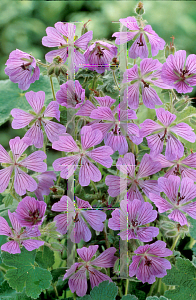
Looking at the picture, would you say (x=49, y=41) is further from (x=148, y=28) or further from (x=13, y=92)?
(x=13, y=92)

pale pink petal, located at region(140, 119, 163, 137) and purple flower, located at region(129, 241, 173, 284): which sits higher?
pale pink petal, located at region(140, 119, 163, 137)

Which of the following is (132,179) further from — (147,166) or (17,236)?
(17,236)

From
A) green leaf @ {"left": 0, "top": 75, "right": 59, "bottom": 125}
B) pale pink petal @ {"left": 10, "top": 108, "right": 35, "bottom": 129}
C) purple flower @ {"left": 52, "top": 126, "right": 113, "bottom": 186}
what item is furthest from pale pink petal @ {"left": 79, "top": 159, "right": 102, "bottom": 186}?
green leaf @ {"left": 0, "top": 75, "right": 59, "bottom": 125}

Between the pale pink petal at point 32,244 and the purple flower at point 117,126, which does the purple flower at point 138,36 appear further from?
the pale pink petal at point 32,244

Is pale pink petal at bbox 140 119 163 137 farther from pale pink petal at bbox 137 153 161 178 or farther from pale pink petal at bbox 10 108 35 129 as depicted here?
pale pink petal at bbox 10 108 35 129

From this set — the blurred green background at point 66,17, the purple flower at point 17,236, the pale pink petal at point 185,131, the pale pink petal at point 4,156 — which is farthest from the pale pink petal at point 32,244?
the blurred green background at point 66,17

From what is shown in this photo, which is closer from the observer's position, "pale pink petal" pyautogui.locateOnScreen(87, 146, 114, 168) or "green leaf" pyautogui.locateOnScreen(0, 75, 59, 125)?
"pale pink petal" pyautogui.locateOnScreen(87, 146, 114, 168)

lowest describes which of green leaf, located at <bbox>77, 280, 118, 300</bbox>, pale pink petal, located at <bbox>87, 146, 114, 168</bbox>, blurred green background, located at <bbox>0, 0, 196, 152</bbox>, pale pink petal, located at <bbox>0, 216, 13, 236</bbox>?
green leaf, located at <bbox>77, 280, 118, 300</bbox>

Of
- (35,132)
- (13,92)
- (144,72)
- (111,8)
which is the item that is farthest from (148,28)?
(111,8)
